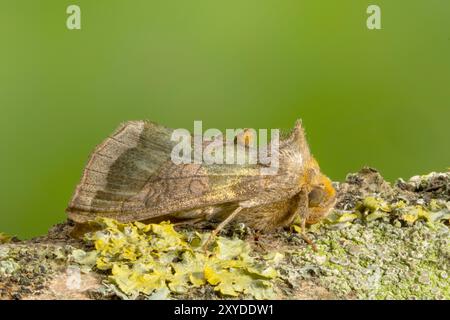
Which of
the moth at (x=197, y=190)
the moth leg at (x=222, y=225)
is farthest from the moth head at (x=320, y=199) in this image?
the moth leg at (x=222, y=225)

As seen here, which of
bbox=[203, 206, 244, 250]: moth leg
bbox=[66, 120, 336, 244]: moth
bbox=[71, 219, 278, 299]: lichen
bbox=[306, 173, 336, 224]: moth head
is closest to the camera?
bbox=[71, 219, 278, 299]: lichen

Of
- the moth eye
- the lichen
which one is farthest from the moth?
the lichen

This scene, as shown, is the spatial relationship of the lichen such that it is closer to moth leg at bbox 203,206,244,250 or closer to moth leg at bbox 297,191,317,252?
moth leg at bbox 203,206,244,250

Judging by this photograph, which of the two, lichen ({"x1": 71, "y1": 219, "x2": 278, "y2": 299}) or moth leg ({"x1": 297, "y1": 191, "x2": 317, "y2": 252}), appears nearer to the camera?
lichen ({"x1": 71, "y1": 219, "x2": 278, "y2": 299})

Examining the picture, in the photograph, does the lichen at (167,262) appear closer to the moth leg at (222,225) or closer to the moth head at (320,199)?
the moth leg at (222,225)

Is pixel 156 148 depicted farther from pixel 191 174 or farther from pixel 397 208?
pixel 397 208

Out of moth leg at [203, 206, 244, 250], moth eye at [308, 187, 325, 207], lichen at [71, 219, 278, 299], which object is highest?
moth eye at [308, 187, 325, 207]

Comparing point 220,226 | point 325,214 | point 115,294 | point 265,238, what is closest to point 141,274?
point 115,294

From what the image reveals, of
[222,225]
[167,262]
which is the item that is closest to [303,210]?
[222,225]
